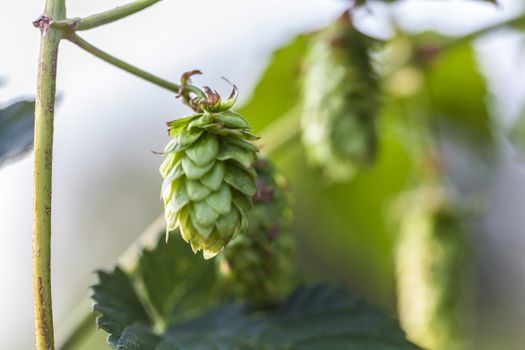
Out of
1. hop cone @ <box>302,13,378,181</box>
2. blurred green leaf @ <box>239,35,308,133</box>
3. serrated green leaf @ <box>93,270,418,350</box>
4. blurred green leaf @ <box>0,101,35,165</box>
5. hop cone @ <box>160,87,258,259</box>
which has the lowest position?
serrated green leaf @ <box>93,270,418,350</box>

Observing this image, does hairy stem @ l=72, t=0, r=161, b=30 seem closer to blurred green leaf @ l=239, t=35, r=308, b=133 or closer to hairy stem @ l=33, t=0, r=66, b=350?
hairy stem @ l=33, t=0, r=66, b=350

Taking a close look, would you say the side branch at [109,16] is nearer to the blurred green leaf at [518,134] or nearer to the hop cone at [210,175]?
the hop cone at [210,175]

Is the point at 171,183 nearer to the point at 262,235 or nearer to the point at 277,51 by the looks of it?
the point at 262,235

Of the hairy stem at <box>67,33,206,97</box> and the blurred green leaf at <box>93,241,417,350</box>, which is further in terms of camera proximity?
the blurred green leaf at <box>93,241,417,350</box>

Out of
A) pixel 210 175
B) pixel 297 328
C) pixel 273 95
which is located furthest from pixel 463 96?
pixel 210 175

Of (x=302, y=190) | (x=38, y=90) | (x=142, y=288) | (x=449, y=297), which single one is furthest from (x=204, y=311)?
(x=302, y=190)

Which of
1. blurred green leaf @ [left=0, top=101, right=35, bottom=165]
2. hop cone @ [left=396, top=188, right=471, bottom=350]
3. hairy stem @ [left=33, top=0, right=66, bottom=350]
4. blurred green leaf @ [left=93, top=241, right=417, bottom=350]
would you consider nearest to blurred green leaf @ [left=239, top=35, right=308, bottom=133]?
hop cone @ [left=396, top=188, right=471, bottom=350]

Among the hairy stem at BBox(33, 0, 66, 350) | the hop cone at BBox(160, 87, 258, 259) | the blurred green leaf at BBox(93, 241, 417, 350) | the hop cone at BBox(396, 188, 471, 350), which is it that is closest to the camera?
the hairy stem at BBox(33, 0, 66, 350)

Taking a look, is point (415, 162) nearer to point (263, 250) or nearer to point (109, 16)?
point (263, 250)
